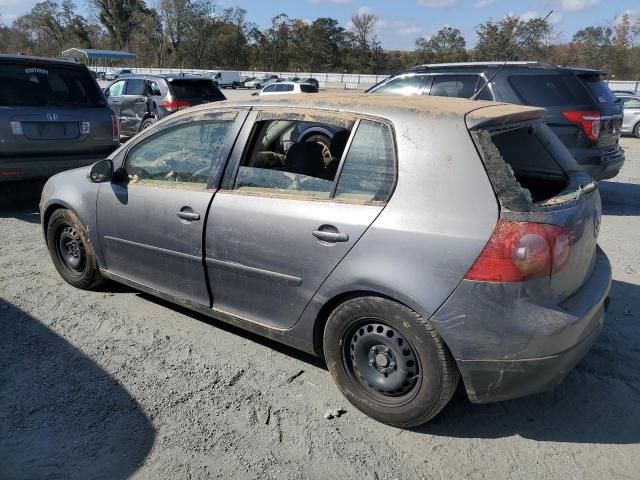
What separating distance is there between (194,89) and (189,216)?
10.7 m

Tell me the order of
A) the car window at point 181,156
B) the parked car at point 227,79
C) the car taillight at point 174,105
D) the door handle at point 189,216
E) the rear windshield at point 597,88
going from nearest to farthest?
the door handle at point 189,216
the car window at point 181,156
the rear windshield at point 597,88
the car taillight at point 174,105
the parked car at point 227,79

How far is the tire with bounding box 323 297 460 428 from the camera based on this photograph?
263 centimetres

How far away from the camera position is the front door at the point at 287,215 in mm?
2850

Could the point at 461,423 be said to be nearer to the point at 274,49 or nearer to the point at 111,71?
the point at 111,71

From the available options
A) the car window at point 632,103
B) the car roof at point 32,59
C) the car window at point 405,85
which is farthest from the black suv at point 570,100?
the car window at point 632,103

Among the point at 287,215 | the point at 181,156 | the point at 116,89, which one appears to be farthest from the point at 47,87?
the point at 116,89

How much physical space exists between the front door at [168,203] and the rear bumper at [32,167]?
3173 mm

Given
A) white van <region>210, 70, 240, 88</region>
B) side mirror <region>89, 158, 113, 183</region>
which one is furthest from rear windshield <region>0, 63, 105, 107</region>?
white van <region>210, 70, 240, 88</region>

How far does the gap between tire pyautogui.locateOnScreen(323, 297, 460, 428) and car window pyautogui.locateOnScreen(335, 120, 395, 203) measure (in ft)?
1.82

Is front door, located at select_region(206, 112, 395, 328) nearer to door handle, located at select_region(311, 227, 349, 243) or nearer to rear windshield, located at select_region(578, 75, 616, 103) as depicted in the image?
door handle, located at select_region(311, 227, 349, 243)

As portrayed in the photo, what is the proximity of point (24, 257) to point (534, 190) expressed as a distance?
474cm

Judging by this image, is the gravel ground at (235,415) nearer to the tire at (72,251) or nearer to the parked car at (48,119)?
the tire at (72,251)

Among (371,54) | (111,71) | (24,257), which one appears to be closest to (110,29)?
(111,71)

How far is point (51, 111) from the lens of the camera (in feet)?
22.1
